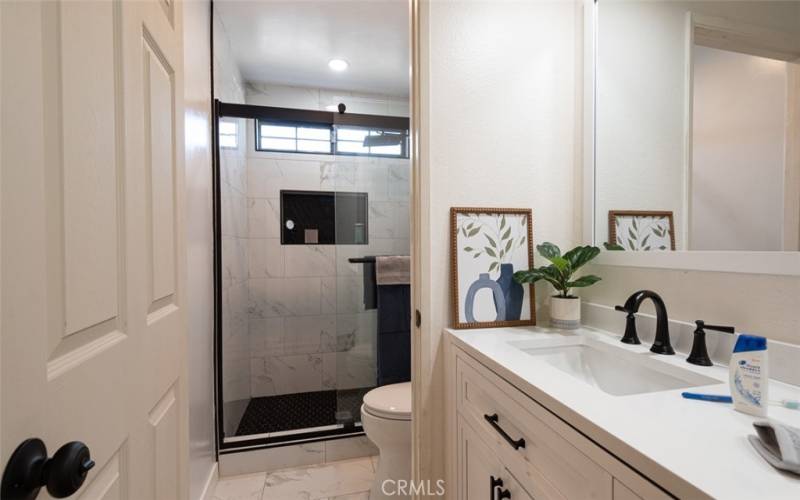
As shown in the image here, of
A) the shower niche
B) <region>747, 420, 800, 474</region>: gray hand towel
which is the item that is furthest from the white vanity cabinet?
the shower niche

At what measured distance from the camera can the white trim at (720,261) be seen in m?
0.75

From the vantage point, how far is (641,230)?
1.13 m

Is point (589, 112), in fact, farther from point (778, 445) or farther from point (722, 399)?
point (778, 445)

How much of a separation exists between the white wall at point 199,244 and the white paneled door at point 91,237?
0.58m

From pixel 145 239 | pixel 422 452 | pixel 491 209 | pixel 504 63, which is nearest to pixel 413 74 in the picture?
pixel 504 63

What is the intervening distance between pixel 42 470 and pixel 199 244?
129 centimetres

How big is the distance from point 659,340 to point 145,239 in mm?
1283

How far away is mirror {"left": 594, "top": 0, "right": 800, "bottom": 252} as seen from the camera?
2.56 feet

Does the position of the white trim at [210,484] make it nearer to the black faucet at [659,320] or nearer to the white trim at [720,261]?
the black faucet at [659,320]

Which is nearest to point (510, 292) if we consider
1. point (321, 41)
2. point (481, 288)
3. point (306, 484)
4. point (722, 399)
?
point (481, 288)

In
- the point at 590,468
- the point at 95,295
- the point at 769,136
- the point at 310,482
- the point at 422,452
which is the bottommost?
the point at 310,482

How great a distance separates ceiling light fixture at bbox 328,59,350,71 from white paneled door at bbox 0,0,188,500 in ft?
5.62

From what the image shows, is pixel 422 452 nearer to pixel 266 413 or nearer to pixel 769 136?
pixel 769 136

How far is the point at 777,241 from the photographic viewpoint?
2.53ft
